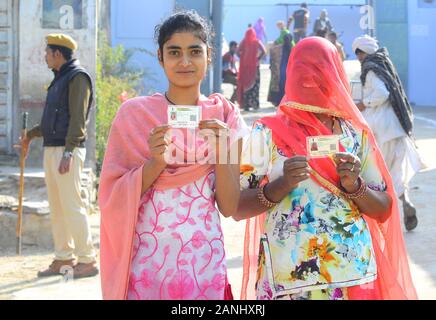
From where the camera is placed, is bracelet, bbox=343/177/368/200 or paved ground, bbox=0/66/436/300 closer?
bracelet, bbox=343/177/368/200

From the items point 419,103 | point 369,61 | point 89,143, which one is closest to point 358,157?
point 369,61

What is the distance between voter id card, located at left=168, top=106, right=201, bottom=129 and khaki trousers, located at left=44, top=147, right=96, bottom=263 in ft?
13.8

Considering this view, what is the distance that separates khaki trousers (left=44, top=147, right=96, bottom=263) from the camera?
7352 mm

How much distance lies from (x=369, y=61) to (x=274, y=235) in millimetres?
4963

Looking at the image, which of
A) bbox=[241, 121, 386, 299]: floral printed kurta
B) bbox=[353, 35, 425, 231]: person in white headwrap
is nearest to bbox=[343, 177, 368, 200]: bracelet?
bbox=[241, 121, 386, 299]: floral printed kurta

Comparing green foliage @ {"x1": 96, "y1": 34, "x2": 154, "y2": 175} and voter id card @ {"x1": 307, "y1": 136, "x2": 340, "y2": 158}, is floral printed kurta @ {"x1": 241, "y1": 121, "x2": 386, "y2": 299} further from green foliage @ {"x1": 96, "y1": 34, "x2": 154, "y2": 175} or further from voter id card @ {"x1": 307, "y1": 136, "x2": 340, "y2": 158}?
green foliage @ {"x1": 96, "y1": 34, "x2": 154, "y2": 175}

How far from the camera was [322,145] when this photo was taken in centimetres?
355

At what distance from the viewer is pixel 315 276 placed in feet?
12.1

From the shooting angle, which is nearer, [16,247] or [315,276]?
[315,276]

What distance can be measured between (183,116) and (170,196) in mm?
332

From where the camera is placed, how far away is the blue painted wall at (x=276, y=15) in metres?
31.1

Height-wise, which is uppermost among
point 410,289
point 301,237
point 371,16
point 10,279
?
point 371,16

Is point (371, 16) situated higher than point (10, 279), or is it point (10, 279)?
point (371, 16)

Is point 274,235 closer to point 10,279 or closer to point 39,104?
point 10,279
